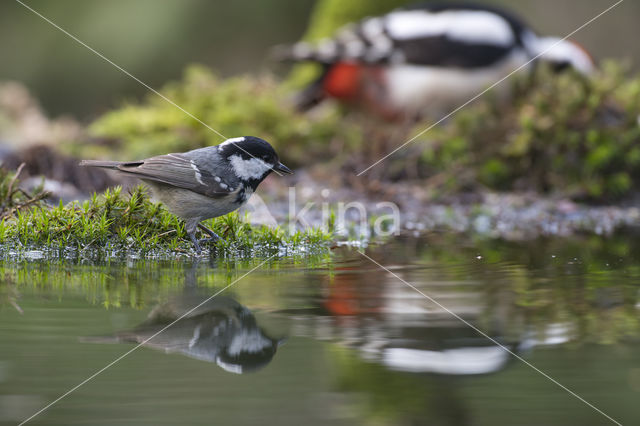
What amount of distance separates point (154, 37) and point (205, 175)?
24.5ft

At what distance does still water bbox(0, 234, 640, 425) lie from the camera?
2.18 metres

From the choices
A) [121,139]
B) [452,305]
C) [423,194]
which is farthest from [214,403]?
[121,139]

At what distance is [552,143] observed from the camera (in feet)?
23.9

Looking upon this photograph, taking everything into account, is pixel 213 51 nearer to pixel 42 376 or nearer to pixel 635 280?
pixel 635 280

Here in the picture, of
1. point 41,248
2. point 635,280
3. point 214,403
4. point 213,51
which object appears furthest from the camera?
point 213,51

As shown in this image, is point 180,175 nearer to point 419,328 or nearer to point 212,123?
point 419,328

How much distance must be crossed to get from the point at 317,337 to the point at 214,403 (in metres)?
0.71

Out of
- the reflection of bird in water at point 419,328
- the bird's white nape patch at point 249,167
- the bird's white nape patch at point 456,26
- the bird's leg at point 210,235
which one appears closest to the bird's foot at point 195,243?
the bird's leg at point 210,235

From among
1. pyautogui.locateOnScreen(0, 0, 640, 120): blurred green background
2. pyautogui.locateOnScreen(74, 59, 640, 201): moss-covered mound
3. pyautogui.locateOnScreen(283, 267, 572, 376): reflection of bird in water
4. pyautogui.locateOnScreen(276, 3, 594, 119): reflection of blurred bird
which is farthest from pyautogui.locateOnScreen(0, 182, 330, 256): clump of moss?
pyautogui.locateOnScreen(0, 0, 640, 120): blurred green background

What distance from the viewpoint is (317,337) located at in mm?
2852

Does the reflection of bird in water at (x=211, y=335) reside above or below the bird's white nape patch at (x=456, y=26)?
below

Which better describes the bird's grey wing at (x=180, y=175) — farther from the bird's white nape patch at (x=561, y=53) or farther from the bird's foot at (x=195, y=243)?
the bird's white nape patch at (x=561, y=53)

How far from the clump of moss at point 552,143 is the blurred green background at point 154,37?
4717 mm

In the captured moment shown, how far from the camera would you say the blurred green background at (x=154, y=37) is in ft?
37.6
